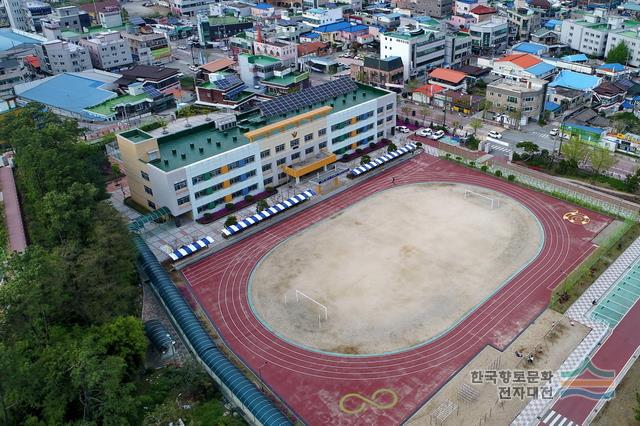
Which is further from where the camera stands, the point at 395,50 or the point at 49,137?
the point at 395,50

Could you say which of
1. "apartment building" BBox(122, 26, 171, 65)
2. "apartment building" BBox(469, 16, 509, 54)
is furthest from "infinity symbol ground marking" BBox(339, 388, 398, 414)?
"apartment building" BBox(122, 26, 171, 65)

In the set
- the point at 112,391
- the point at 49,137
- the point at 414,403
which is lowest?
the point at 414,403

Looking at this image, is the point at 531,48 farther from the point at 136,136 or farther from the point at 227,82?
the point at 136,136

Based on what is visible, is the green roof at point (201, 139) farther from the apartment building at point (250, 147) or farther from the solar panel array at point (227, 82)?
the solar panel array at point (227, 82)

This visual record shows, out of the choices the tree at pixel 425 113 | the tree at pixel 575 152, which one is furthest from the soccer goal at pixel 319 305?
the tree at pixel 425 113

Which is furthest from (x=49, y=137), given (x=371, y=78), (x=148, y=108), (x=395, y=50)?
(x=395, y=50)

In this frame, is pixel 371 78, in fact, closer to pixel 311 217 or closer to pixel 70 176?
pixel 311 217
